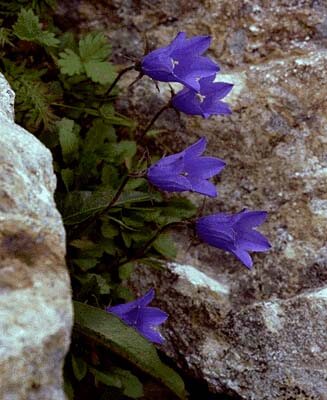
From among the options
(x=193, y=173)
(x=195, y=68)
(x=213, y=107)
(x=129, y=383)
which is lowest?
(x=129, y=383)

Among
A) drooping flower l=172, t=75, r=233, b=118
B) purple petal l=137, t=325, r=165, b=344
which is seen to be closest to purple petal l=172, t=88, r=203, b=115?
drooping flower l=172, t=75, r=233, b=118

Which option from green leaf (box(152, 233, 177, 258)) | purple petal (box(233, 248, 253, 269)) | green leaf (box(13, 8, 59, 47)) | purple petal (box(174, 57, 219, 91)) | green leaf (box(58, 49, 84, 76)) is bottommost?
green leaf (box(152, 233, 177, 258))

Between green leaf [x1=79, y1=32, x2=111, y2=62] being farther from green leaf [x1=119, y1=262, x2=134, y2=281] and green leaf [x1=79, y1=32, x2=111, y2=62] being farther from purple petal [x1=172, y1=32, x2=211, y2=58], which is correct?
green leaf [x1=119, y1=262, x2=134, y2=281]

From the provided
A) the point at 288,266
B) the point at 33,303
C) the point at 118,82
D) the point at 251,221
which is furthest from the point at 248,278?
the point at 33,303

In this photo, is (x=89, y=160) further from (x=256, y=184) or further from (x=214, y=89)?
(x=256, y=184)

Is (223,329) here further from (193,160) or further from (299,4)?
(299,4)

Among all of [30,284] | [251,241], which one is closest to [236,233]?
[251,241]
